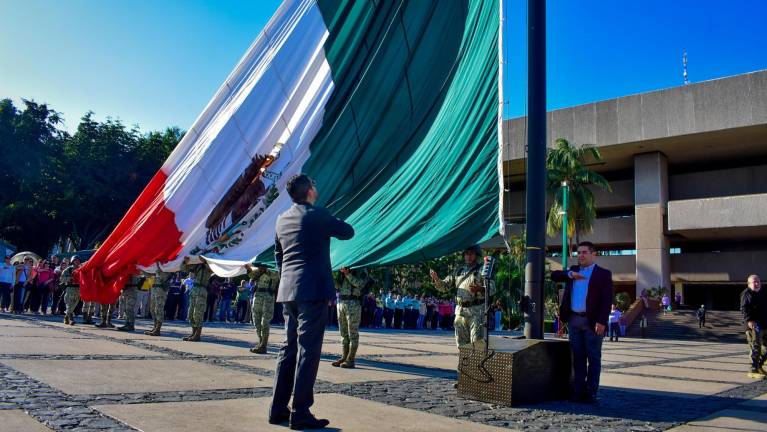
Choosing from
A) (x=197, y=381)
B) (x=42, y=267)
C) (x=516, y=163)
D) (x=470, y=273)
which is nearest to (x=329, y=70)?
(x=470, y=273)

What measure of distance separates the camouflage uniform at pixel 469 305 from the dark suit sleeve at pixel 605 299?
4.24ft

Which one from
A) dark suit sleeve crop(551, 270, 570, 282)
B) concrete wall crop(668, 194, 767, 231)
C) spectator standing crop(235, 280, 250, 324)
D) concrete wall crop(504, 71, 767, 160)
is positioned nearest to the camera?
dark suit sleeve crop(551, 270, 570, 282)

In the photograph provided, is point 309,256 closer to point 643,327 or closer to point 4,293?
point 4,293

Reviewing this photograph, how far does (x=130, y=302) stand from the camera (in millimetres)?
12727

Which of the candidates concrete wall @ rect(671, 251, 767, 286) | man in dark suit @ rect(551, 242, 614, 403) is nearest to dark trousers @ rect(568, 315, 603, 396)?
man in dark suit @ rect(551, 242, 614, 403)

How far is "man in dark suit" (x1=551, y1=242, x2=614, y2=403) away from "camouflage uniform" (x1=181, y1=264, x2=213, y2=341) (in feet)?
22.5

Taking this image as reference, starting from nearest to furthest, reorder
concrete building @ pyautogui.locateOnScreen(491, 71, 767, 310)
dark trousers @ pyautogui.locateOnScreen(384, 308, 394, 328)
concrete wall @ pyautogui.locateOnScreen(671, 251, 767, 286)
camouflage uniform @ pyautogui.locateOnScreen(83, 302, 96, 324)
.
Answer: camouflage uniform @ pyautogui.locateOnScreen(83, 302, 96, 324) < dark trousers @ pyautogui.locateOnScreen(384, 308, 394, 328) < concrete building @ pyautogui.locateOnScreen(491, 71, 767, 310) < concrete wall @ pyautogui.locateOnScreen(671, 251, 767, 286)

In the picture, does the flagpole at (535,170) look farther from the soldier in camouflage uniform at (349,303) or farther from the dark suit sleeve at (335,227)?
the soldier in camouflage uniform at (349,303)

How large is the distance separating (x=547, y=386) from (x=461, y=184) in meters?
2.19

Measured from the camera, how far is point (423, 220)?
5.58 m

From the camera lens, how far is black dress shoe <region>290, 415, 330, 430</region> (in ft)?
13.1

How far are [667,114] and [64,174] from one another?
3440 centimetres

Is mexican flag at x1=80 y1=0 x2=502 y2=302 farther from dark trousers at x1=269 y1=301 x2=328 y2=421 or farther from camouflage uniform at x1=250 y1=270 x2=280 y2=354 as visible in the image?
camouflage uniform at x1=250 y1=270 x2=280 y2=354

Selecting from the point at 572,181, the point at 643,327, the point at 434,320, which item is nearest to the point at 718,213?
the point at 572,181
